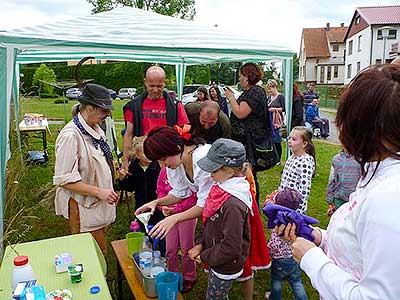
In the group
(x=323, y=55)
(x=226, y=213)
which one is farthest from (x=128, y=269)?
(x=323, y=55)

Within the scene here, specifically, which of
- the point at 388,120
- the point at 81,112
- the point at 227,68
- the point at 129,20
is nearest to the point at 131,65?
the point at 227,68

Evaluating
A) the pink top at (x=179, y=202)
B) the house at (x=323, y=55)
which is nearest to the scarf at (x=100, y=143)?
the pink top at (x=179, y=202)

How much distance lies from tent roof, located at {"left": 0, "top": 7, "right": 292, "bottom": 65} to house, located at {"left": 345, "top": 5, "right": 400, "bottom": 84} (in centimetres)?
2554

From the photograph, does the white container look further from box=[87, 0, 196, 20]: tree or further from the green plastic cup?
box=[87, 0, 196, 20]: tree

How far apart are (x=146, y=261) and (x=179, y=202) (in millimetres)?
631

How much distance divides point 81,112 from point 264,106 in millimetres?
2011

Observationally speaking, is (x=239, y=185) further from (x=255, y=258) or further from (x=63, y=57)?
(x=63, y=57)

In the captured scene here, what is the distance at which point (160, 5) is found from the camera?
23.8 m

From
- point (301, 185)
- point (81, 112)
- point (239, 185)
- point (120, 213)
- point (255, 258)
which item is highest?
point (81, 112)

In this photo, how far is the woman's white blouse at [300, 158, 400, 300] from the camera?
31.7 inches

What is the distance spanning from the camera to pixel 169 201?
2.62m

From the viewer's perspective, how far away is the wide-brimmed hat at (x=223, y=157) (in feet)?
6.50

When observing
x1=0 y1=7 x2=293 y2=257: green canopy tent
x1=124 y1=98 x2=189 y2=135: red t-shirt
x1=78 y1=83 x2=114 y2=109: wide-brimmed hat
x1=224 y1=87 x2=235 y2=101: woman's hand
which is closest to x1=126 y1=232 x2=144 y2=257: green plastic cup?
x1=78 y1=83 x2=114 y2=109: wide-brimmed hat

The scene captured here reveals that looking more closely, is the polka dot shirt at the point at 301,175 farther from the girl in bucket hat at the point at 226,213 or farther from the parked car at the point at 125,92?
the parked car at the point at 125,92
